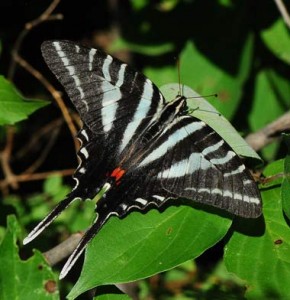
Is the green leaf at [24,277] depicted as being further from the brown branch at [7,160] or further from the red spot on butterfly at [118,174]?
the brown branch at [7,160]

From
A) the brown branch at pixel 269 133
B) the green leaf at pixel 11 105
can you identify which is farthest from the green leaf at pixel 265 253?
the green leaf at pixel 11 105

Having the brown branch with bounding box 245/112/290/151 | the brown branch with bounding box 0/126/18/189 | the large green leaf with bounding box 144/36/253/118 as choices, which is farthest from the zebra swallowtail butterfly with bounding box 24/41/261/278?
the brown branch with bounding box 0/126/18/189

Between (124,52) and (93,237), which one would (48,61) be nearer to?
(93,237)

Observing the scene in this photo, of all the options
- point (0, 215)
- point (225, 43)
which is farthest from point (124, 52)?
point (0, 215)

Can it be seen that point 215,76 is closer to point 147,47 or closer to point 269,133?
point 147,47

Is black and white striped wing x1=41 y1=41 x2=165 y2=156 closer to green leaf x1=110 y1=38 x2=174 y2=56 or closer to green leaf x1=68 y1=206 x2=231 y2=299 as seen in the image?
green leaf x1=68 y1=206 x2=231 y2=299
